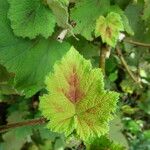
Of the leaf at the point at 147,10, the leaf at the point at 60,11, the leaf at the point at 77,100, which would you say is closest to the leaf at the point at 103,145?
the leaf at the point at 77,100

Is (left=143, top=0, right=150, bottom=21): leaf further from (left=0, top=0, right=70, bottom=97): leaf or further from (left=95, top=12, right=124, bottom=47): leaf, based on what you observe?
(left=0, top=0, right=70, bottom=97): leaf

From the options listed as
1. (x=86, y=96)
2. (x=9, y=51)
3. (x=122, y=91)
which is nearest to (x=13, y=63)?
(x=9, y=51)

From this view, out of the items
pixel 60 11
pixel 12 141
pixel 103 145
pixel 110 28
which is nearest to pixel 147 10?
pixel 110 28

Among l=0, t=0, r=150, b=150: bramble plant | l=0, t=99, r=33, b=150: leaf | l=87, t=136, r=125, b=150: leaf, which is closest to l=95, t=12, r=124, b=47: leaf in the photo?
l=0, t=0, r=150, b=150: bramble plant

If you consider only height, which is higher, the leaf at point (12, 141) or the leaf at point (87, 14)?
the leaf at point (87, 14)

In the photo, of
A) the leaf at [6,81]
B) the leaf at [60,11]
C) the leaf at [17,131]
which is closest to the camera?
the leaf at [60,11]

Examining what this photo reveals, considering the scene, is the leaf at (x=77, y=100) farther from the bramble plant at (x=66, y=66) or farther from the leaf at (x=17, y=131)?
the leaf at (x=17, y=131)

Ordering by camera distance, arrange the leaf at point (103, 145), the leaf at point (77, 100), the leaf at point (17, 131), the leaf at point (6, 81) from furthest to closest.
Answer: the leaf at point (17, 131) → the leaf at point (6, 81) → the leaf at point (103, 145) → the leaf at point (77, 100)
